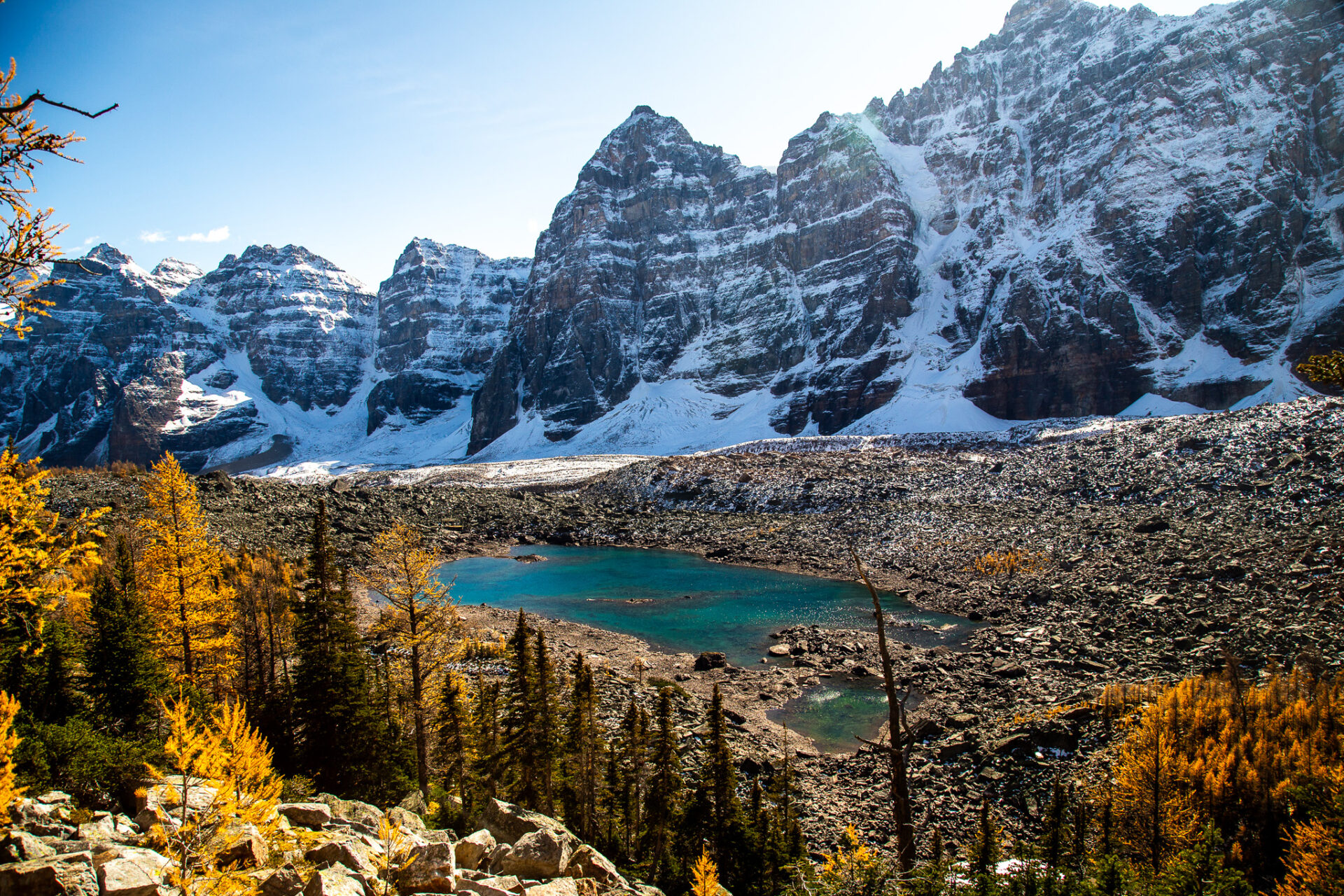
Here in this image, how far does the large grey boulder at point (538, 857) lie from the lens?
8.70m

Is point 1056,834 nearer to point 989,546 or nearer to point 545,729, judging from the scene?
point 545,729

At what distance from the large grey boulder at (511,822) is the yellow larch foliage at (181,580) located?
37.0 ft

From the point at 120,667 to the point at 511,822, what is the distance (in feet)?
33.5

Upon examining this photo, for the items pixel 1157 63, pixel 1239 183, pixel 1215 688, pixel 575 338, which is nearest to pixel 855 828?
pixel 1215 688

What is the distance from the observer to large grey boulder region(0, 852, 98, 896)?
530cm

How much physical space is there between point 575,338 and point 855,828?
177 metres

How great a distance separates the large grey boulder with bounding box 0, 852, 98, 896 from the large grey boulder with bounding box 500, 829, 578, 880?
4879 mm

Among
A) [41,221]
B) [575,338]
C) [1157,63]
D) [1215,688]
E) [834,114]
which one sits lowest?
[1215,688]

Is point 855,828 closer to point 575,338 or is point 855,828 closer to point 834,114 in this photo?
point 575,338

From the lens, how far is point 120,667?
13367 mm

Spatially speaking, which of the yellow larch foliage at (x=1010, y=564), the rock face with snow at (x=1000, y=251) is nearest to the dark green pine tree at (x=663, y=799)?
Answer: the yellow larch foliage at (x=1010, y=564)

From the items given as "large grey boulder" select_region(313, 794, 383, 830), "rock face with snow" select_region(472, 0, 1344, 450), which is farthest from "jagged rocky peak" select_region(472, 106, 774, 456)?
"large grey boulder" select_region(313, 794, 383, 830)

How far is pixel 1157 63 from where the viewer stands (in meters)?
120

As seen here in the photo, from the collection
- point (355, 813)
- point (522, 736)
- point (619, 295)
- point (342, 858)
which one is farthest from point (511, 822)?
point (619, 295)
